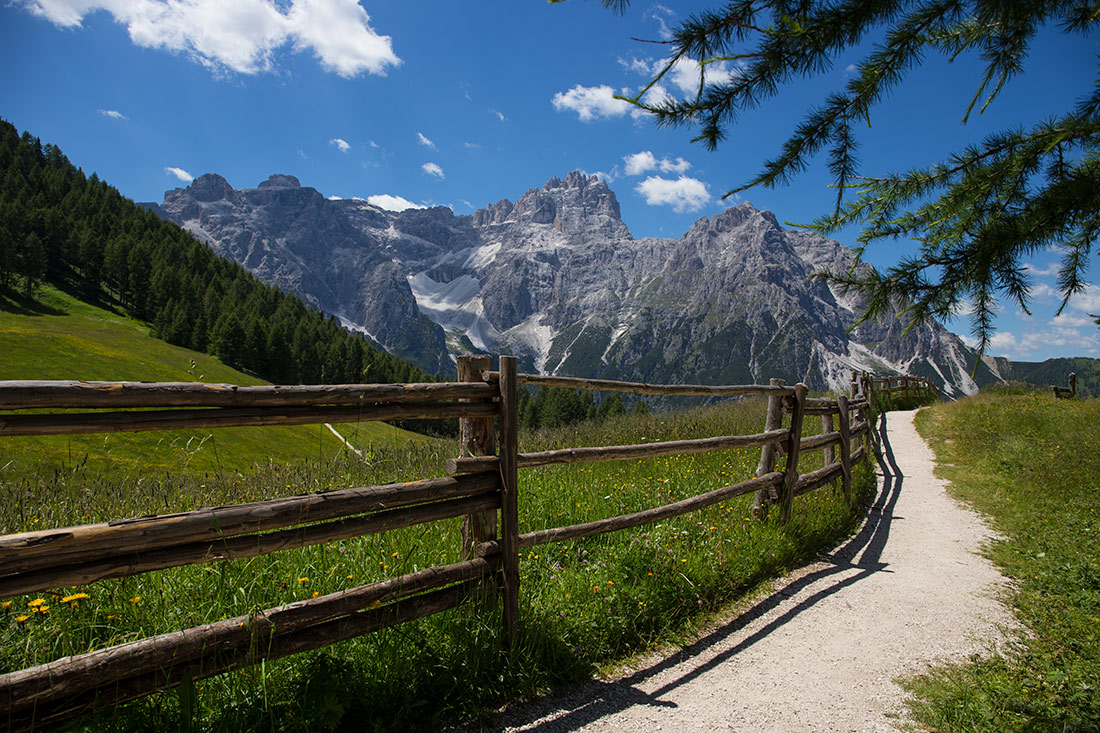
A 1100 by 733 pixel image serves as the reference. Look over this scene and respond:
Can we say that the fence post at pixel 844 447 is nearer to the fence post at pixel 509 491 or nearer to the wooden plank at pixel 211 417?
the fence post at pixel 509 491

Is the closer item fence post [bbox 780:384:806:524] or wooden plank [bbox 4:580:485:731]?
wooden plank [bbox 4:580:485:731]

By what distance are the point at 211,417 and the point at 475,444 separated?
5.86 ft

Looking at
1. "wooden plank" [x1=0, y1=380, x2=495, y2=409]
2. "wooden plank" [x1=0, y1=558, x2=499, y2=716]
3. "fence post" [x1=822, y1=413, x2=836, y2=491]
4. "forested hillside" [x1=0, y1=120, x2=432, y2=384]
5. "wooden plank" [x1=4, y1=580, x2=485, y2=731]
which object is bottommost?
"wooden plank" [x1=4, y1=580, x2=485, y2=731]

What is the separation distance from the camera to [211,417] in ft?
9.87

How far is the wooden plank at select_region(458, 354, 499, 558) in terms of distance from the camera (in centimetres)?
417

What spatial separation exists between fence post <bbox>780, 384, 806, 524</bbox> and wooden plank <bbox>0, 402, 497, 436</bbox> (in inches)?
196

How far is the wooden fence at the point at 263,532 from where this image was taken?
2445mm

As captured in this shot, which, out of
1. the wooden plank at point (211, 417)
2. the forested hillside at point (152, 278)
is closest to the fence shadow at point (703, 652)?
the wooden plank at point (211, 417)

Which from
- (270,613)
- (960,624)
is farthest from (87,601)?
(960,624)

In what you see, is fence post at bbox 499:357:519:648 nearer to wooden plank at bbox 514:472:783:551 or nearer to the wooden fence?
the wooden fence

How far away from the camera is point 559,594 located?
4.62m

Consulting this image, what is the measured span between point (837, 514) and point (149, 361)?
58518 mm

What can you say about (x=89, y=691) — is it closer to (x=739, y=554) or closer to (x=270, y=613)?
(x=270, y=613)

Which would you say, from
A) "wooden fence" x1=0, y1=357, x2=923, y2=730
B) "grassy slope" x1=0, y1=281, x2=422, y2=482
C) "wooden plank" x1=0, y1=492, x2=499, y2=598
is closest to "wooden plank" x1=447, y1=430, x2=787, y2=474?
"wooden fence" x1=0, y1=357, x2=923, y2=730
